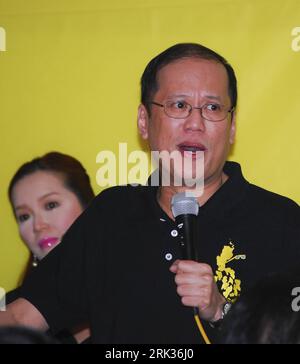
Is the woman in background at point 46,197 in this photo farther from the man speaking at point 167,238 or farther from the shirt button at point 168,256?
the shirt button at point 168,256

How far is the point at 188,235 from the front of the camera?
6.31 feet

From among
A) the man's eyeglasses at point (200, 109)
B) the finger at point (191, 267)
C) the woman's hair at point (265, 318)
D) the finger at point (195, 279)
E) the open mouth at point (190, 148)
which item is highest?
the man's eyeglasses at point (200, 109)

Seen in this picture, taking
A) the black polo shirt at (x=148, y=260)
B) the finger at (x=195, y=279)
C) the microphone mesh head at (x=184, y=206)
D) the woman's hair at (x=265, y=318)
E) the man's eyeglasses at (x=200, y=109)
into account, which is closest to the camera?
the woman's hair at (x=265, y=318)

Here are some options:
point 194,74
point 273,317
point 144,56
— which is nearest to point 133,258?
point 194,74

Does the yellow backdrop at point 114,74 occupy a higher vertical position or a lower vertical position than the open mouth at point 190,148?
higher

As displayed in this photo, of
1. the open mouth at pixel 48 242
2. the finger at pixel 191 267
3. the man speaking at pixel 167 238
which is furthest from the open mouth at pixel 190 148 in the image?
the open mouth at pixel 48 242

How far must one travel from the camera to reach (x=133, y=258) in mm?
2332

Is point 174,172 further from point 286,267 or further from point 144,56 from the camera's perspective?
point 144,56

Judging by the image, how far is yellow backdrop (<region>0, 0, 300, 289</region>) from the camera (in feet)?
8.80

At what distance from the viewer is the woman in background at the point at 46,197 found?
2.85 meters

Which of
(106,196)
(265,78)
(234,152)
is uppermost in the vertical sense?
(265,78)

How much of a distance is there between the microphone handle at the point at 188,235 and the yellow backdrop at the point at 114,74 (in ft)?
2.66

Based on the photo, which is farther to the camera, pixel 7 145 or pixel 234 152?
pixel 7 145

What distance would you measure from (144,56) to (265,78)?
445mm
